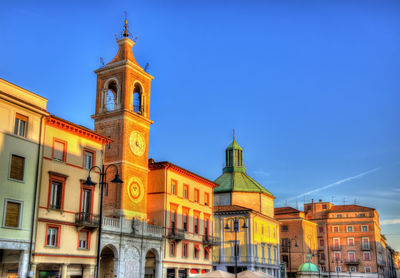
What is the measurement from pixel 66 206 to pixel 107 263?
8.71 m

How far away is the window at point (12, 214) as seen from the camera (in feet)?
94.9

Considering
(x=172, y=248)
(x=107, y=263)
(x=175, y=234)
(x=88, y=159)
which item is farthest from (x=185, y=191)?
(x=88, y=159)

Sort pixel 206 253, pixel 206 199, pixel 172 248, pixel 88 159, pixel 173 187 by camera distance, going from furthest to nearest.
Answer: pixel 206 199, pixel 206 253, pixel 173 187, pixel 172 248, pixel 88 159

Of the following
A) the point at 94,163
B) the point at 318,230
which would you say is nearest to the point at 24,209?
the point at 94,163

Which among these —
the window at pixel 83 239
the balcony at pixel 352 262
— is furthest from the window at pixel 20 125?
the balcony at pixel 352 262

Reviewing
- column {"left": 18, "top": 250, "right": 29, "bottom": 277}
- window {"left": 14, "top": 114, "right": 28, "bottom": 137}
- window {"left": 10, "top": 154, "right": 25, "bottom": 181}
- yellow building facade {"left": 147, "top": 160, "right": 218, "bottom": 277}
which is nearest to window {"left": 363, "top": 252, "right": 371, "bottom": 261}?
yellow building facade {"left": 147, "top": 160, "right": 218, "bottom": 277}

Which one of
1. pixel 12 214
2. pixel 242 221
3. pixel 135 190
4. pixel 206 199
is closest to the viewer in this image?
pixel 12 214

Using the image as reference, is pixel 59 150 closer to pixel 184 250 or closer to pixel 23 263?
pixel 23 263

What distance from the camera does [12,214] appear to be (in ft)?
96.4

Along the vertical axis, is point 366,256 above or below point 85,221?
below

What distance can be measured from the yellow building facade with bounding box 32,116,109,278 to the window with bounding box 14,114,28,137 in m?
1.74

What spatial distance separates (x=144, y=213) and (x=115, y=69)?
44.0ft

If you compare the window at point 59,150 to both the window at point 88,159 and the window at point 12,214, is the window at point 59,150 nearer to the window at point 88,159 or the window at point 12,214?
the window at point 88,159

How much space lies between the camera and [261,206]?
71.9 metres
